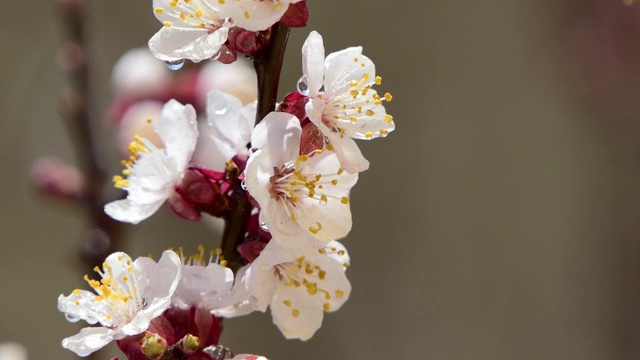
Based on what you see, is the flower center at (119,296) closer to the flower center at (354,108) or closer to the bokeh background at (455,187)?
the flower center at (354,108)

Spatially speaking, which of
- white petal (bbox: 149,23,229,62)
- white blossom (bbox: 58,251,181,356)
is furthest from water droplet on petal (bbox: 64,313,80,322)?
white petal (bbox: 149,23,229,62)

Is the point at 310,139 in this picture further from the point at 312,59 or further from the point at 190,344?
the point at 190,344

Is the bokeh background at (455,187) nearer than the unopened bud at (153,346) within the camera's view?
No

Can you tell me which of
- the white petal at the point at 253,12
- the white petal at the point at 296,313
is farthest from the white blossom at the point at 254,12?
the white petal at the point at 296,313

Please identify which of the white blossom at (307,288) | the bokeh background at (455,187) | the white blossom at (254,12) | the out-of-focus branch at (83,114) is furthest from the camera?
the bokeh background at (455,187)

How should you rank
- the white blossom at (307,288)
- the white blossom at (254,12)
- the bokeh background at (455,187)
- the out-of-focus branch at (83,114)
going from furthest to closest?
the bokeh background at (455,187) → the out-of-focus branch at (83,114) → the white blossom at (307,288) → the white blossom at (254,12)

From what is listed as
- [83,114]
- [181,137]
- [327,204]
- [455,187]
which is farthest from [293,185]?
[455,187]

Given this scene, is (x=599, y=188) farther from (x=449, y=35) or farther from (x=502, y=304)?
(x=449, y=35)

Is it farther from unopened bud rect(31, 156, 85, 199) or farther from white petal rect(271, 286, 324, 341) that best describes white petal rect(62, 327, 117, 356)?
unopened bud rect(31, 156, 85, 199)

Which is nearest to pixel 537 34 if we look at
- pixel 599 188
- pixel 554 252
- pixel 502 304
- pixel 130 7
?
pixel 599 188
